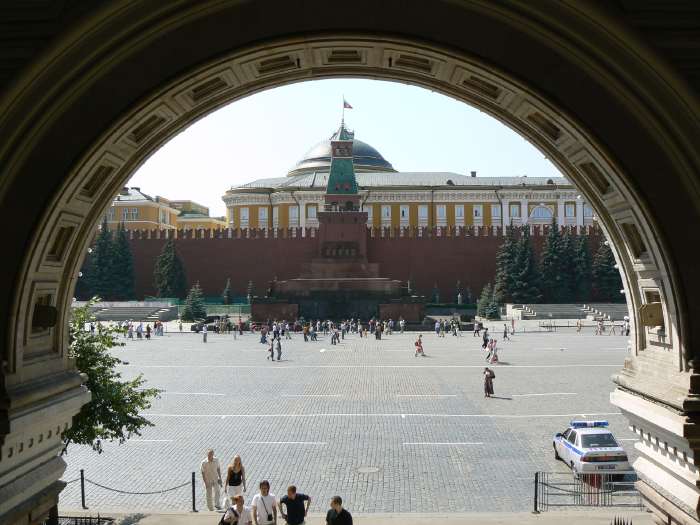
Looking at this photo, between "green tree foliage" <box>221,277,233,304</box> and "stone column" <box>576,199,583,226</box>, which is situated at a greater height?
"stone column" <box>576,199,583,226</box>

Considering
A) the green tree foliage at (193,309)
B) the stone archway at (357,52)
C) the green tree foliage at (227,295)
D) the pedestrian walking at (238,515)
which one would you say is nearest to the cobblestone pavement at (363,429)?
the pedestrian walking at (238,515)

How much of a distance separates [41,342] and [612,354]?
23.5 meters

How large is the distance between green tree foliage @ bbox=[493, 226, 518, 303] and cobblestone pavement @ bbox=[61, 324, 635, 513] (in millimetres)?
24807

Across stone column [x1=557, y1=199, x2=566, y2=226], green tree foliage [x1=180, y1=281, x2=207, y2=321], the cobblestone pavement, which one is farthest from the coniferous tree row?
stone column [x1=557, y1=199, x2=566, y2=226]

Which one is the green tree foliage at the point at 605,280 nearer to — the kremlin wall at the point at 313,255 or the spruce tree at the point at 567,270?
the spruce tree at the point at 567,270

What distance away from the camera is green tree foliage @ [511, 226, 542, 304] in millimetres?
49531

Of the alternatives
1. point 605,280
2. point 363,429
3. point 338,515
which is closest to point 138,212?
point 605,280

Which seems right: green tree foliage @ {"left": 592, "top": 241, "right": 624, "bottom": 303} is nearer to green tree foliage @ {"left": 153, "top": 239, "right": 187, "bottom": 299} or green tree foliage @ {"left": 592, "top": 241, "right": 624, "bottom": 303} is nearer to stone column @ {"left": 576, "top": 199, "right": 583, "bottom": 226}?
stone column @ {"left": 576, "top": 199, "right": 583, "bottom": 226}

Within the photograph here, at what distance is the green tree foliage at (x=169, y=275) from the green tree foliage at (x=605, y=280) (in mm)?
29963

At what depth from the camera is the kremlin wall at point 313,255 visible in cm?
5528

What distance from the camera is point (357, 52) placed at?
5.56 meters

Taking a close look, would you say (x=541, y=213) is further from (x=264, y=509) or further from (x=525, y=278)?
(x=264, y=509)

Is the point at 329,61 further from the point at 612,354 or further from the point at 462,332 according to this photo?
the point at 462,332

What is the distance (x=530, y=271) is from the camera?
50.0 m
